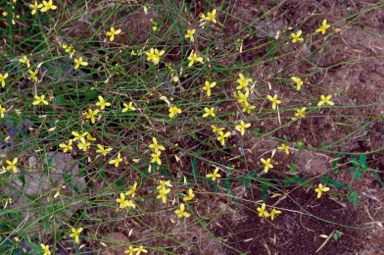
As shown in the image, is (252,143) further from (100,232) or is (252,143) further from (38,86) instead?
(38,86)

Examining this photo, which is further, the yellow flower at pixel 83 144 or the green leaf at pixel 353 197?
the green leaf at pixel 353 197

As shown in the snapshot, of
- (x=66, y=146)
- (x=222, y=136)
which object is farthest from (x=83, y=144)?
(x=222, y=136)

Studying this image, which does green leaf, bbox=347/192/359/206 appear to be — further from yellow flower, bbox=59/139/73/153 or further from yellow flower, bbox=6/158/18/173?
yellow flower, bbox=6/158/18/173

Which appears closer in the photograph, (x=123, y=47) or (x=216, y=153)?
(x=123, y=47)

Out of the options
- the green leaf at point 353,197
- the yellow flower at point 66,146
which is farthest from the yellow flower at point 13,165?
the green leaf at point 353,197

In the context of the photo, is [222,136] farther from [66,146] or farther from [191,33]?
[66,146]

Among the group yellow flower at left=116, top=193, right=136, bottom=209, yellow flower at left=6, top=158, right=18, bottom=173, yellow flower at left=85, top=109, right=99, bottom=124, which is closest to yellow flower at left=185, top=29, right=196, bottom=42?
yellow flower at left=85, top=109, right=99, bottom=124

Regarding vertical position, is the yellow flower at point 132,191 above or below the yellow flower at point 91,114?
below

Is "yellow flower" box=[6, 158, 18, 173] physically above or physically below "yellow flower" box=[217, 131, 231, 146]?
below

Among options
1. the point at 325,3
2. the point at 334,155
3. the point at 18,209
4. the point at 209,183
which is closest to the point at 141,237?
the point at 209,183

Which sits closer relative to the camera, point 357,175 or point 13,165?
point 13,165

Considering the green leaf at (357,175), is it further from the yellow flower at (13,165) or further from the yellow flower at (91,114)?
the yellow flower at (13,165)
